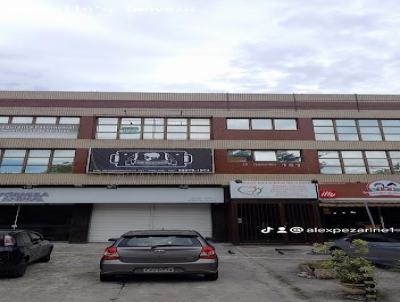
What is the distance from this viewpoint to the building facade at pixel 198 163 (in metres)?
19.9

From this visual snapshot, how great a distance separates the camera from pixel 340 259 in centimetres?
776

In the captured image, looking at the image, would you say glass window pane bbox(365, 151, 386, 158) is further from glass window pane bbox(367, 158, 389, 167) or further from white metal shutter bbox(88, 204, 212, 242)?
white metal shutter bbox(88, 204, 212, 242)

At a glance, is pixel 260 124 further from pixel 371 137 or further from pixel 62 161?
pixel 62 161

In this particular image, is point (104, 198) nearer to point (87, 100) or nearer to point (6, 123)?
point (87, 100)

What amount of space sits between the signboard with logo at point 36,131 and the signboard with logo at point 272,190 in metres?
11.2

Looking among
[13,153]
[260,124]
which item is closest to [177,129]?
[260,124]

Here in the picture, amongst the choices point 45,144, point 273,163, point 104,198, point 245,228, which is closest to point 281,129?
point 273,163

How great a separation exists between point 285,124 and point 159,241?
1709 centimetres

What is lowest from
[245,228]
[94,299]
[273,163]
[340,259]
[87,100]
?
[94,299]

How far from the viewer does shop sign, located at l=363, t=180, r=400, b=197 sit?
20203 millimetres

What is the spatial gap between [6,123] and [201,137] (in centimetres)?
1284

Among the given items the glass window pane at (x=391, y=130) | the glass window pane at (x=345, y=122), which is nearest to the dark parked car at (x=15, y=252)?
the glass window pane at (x=345, y=122)

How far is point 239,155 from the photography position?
2181 centimetres

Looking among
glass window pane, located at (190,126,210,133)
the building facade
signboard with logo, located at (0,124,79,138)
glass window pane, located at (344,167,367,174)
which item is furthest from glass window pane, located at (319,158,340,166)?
signboard with logo, located at (0,124,79,138)
